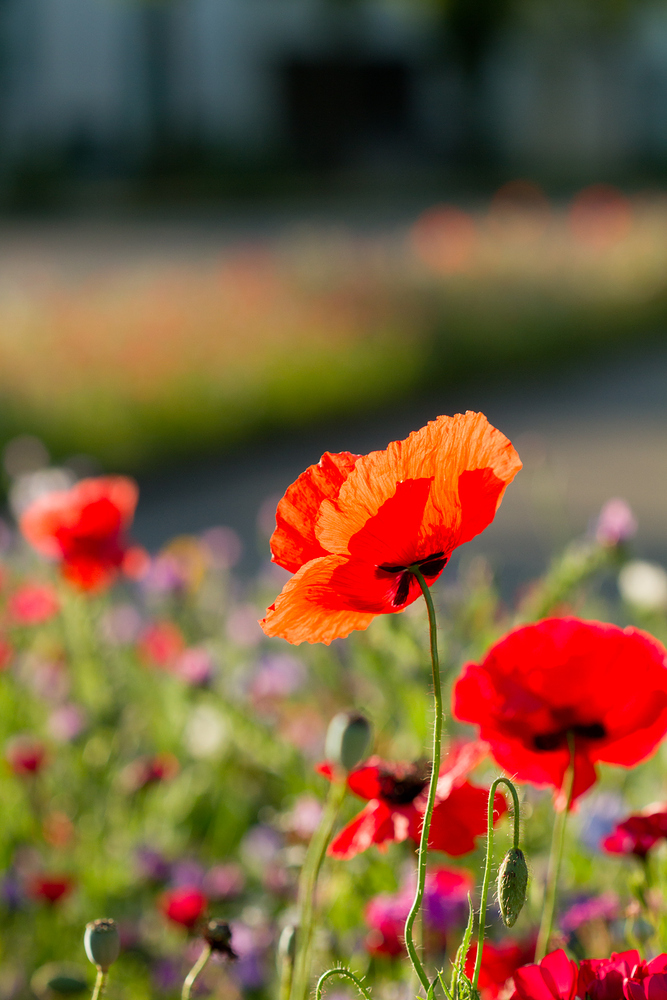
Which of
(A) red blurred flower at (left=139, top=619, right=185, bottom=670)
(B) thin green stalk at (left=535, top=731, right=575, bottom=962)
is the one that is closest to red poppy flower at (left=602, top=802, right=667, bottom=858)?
(B) thin green stalk at (left=535, top=731, right=575, bottom=962)

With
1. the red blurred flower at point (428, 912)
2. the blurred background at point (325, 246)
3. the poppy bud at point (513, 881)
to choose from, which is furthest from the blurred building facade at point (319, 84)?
the poppy bud at point (513, 881)

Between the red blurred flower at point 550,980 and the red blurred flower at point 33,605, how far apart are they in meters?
1.52

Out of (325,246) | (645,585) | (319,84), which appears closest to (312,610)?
(645,585)

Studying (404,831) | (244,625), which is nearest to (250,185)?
(244,625)

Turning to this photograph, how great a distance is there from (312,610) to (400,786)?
260mm

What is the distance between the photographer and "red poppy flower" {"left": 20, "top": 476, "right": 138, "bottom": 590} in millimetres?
1809

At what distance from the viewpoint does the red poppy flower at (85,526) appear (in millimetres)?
1809

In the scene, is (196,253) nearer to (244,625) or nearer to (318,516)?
(244,625)

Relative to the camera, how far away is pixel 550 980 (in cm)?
80

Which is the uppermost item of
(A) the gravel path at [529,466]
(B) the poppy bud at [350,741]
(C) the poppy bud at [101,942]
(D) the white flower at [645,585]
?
(B) the poppy bud at [350,741]

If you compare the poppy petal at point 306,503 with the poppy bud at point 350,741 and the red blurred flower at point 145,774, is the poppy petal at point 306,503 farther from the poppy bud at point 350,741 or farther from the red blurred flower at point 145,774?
the red blurred flower at point 145,774

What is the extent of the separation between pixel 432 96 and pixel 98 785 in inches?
1112

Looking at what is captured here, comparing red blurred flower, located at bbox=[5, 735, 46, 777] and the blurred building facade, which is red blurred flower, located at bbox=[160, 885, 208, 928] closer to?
red blurred flower, located at bbox=[5, 735, 46, 777]

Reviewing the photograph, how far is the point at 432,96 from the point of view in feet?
92.9
